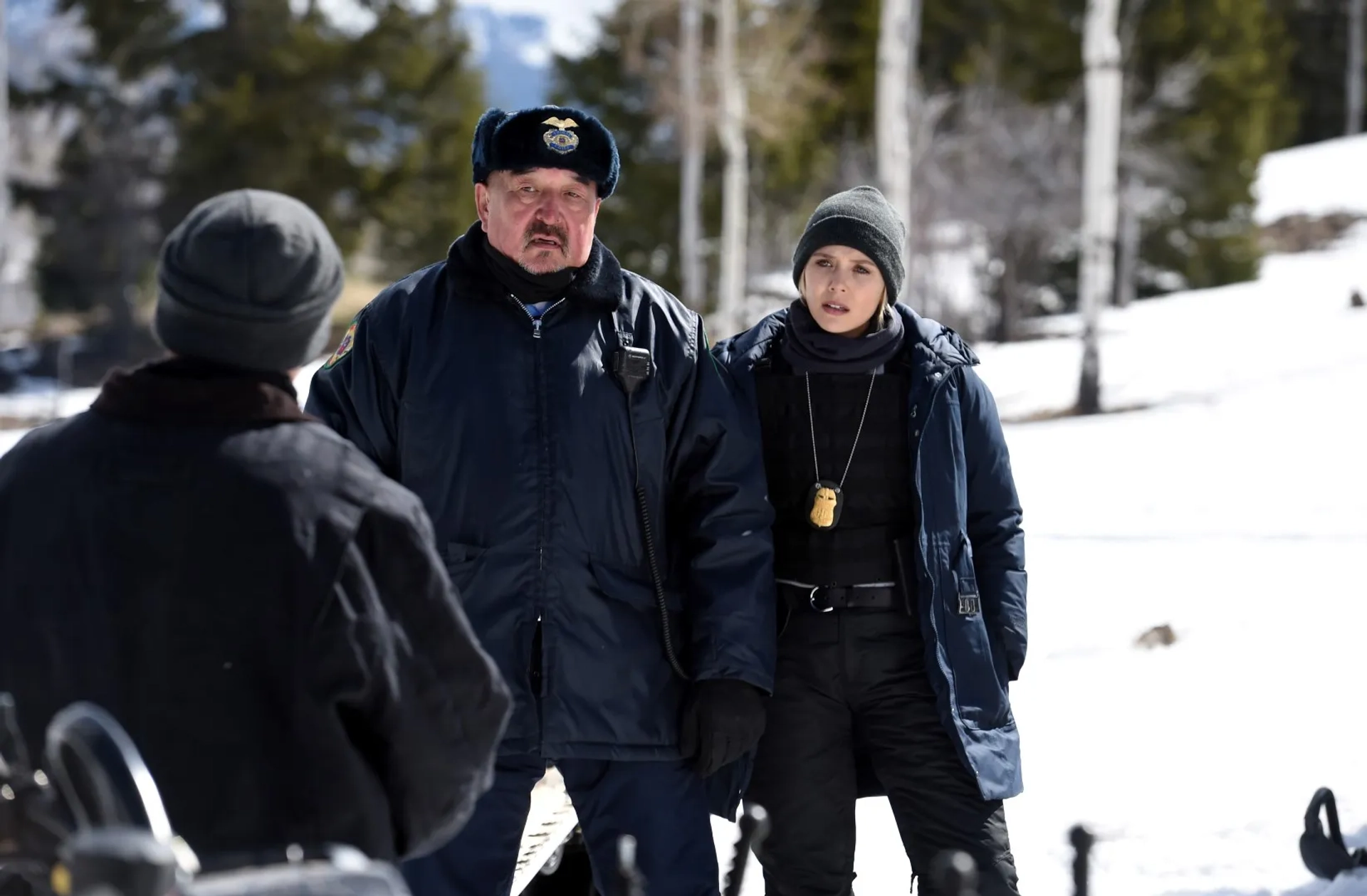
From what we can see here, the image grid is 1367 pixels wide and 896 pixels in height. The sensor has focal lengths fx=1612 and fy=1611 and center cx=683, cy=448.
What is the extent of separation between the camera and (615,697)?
9.34 feet

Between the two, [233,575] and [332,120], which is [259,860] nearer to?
[233,575]

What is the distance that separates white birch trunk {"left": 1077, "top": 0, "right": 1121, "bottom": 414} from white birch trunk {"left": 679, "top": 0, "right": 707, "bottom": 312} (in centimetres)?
757

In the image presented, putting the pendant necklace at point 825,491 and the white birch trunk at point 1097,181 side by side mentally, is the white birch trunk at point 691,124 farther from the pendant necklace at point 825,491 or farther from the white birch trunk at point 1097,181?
the pendant necklace at point 825,491

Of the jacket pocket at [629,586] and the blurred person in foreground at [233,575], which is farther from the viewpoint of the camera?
the jacket pocket at [629,586]

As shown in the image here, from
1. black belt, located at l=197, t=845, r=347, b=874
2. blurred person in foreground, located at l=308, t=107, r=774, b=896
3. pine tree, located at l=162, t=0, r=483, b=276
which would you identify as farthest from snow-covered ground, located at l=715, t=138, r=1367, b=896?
pine tree, located at l=162, t=0, r=483, b=276

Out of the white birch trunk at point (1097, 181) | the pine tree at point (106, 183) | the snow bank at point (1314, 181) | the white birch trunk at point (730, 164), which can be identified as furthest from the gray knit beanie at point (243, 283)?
the snow bank at point (1314, 181)

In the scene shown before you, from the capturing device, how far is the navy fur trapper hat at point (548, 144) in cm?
293

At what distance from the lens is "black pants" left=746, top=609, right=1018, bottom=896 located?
3.10 m

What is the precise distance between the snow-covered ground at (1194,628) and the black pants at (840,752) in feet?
3.51

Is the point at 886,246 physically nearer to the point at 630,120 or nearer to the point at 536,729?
the point at 536,729

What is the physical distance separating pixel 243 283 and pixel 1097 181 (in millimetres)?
13132

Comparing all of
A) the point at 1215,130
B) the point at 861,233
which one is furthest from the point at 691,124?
the point at 861,233

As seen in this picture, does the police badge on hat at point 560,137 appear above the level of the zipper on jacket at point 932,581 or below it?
above

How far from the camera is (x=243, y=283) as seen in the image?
177cm
